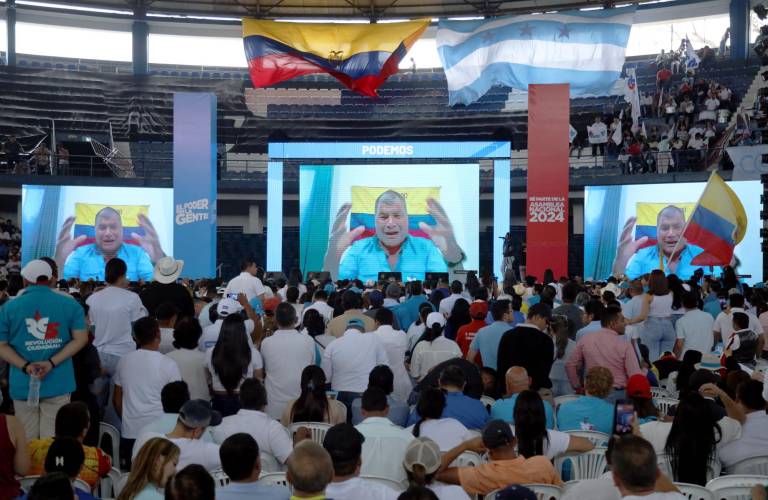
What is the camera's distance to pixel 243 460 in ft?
13.9

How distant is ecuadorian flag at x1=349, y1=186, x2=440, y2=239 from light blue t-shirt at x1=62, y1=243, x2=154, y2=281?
5441mm

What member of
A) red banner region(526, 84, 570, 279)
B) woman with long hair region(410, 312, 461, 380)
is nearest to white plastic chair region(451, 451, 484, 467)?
woman with long hair region(410, 312, 461, 380)

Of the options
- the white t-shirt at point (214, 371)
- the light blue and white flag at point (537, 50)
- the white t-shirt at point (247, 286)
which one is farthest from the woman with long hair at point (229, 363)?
the light blue and white flag at point (537, 50)

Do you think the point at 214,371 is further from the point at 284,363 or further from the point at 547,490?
the point at 547,490

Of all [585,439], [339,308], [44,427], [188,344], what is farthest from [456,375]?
[339,308]

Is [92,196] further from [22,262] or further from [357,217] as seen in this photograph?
[357,217]

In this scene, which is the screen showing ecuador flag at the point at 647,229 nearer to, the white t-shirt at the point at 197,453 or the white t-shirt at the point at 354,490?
the white t-shirt at the point at 197,453

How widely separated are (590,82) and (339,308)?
50.6 ft

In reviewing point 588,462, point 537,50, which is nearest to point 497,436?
point 588,462

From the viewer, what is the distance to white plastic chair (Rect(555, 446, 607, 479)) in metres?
5.83

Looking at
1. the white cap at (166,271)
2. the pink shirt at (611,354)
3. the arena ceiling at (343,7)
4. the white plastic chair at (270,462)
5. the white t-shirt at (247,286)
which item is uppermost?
the arena ceiling at (343,7)

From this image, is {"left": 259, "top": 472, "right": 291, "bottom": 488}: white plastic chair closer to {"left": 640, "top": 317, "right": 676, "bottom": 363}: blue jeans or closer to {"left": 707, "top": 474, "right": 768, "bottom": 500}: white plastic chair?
{"left": 707, "top": 474, "right": 768, "bottom": 500}: white plastic chair

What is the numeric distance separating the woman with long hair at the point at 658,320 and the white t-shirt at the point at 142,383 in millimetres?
5731

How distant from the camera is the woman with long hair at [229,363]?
7.03 m
